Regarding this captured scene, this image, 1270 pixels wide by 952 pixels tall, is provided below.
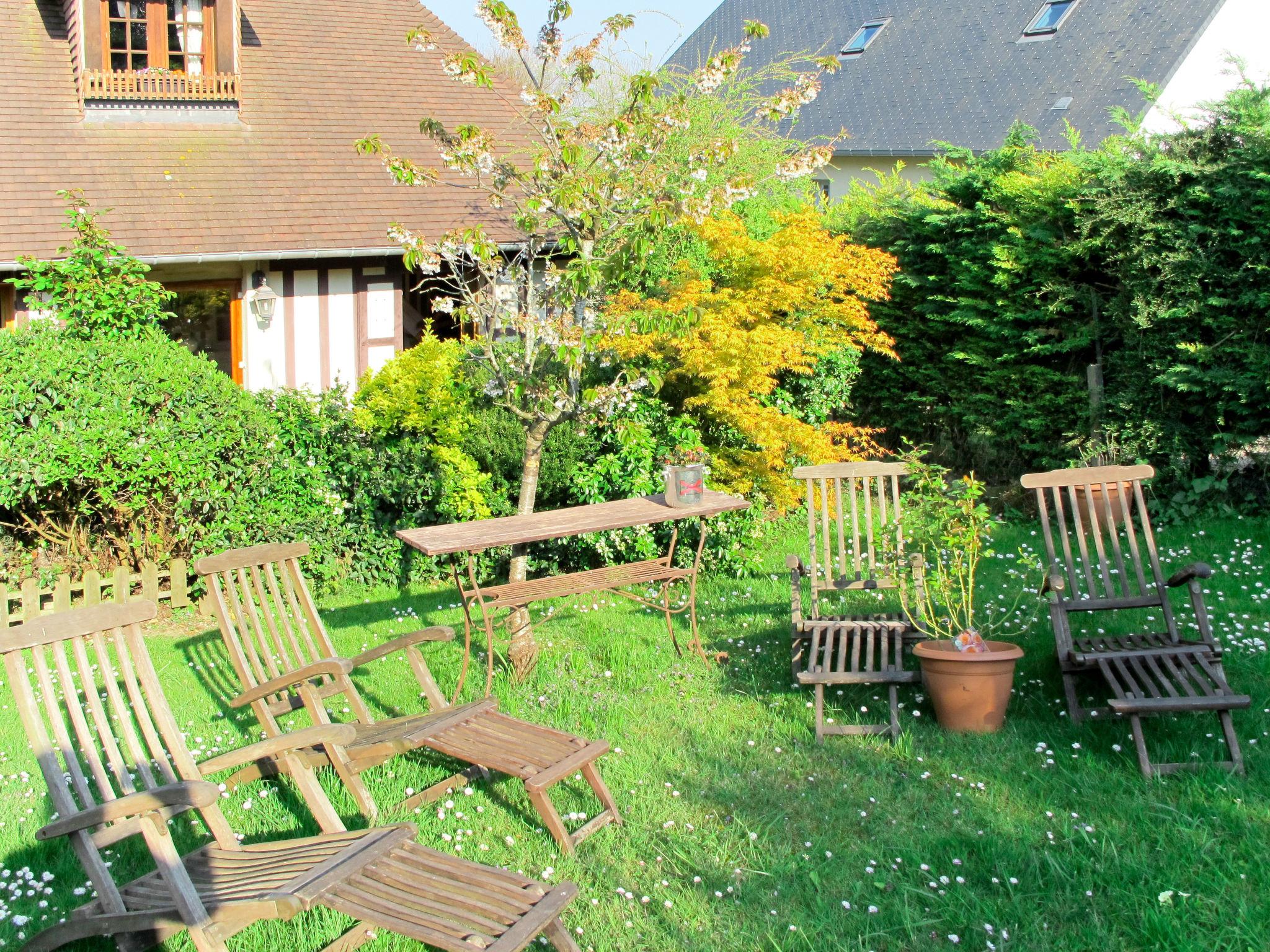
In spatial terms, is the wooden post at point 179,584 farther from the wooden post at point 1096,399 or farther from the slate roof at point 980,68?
the slate roof at point 980,68

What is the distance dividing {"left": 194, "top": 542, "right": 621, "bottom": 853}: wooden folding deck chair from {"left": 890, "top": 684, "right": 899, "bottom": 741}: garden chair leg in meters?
1.40

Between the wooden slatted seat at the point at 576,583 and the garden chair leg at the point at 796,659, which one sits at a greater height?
the wooden slatted seat at the point at 576,583

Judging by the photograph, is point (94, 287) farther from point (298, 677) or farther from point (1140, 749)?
point (1140, 749)

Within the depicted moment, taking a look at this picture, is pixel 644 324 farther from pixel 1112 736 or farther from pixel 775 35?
pixel 775 35

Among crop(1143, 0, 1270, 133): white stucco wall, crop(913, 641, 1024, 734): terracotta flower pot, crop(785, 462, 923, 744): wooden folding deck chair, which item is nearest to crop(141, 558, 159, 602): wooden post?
crop(785, 462, 923, 744): wooden folding deck chair

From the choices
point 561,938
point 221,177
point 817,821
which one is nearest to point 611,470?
point 817,821

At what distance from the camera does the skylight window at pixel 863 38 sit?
22.1m

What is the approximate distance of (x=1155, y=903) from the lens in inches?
137

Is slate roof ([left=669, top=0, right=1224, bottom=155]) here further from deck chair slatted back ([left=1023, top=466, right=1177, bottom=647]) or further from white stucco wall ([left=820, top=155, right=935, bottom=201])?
deck chair slatted back ([left=1023, top=466, right=1177, bottom=647])

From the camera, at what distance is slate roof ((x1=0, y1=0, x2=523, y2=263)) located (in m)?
10.2

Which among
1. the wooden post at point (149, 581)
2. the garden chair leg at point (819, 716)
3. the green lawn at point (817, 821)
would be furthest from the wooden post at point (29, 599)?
the garden chair leg at point (819, 716)

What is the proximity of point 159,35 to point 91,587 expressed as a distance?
23.5 feet

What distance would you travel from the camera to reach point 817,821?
4207 mm

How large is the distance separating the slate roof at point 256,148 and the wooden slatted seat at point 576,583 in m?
5.87
